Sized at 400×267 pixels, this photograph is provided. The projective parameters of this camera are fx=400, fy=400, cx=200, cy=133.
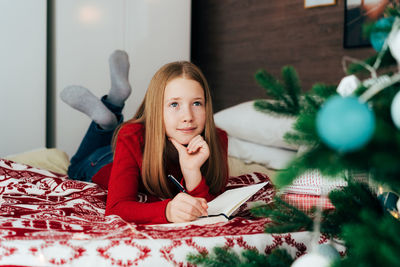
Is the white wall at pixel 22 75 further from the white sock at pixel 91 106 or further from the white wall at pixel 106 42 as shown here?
the white sock at pixel 91 106

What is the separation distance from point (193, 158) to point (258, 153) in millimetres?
901

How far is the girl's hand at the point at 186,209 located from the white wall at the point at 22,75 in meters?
2.14

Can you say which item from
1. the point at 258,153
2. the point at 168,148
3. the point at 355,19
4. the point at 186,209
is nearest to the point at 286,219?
the point at 186,209

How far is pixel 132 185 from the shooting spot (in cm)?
105

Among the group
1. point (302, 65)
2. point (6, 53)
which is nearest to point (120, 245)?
point (302, 65)

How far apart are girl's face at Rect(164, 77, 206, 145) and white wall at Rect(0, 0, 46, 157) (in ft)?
6.21

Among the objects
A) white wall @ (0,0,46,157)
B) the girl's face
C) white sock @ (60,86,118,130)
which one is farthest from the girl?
white wall @ (0,0,46,157)

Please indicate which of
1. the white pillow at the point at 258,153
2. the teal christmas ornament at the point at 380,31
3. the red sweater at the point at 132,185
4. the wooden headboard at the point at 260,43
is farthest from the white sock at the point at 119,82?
the teal christmas ornament at the point at 380,31

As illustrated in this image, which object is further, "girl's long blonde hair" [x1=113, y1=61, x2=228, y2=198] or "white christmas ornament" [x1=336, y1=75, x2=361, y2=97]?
"girl's long blonde hair" [x1=113, y1=61, x2=228, y2=198]

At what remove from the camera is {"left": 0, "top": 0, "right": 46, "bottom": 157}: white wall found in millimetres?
2613

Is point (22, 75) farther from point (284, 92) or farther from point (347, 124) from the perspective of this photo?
point (347, 124)

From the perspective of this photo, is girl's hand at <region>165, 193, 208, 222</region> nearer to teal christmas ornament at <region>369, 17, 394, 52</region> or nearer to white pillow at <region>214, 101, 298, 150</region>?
teal christmas ornament at <region>369, 17, 394, 52</region>

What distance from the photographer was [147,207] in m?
0.92

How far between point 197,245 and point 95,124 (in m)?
1.11
